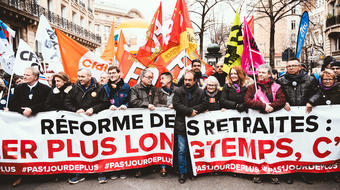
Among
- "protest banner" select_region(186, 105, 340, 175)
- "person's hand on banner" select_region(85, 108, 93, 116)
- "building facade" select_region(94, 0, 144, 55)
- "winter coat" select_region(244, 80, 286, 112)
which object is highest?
"building facade" select_region(94, 0, 144, 55)

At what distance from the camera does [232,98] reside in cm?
406

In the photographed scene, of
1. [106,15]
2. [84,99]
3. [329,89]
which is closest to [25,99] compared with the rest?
[84,99]

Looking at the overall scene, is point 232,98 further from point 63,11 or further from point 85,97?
point 63,11

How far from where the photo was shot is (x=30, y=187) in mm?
3795

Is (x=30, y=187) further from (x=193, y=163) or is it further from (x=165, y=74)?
(x=165, y=74)

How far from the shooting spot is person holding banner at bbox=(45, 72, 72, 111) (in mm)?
4086

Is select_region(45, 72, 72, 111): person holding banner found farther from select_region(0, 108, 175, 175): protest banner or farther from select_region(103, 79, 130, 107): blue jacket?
select_region(103, 79, 130, 107): blue jacket

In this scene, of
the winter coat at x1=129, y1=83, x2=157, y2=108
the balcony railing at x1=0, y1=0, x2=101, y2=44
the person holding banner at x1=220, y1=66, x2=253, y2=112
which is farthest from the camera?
the balcony railing at x1=0, y1=0, x2=101, y2=44

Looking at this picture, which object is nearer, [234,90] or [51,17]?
[234,90]

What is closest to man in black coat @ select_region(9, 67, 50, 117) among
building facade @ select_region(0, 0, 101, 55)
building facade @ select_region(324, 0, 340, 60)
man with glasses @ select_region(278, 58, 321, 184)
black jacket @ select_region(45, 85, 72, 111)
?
black jacket @ select_region(45, 85, 72, 111)

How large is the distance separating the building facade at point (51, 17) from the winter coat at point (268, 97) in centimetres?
1628

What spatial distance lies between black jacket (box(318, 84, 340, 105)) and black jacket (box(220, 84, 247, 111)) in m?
1.28

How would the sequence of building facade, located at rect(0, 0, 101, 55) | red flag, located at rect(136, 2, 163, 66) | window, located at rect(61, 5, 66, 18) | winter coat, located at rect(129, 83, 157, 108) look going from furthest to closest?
window, located at rect(61, 5, 66, 18) < building facade, located at rect(0, 0, 101, 55) < red flag, located at rect(136, 2, 163, 66) < winter coat, located at rect(129, 83, 157, 108)

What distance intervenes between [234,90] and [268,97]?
1.87 ft
